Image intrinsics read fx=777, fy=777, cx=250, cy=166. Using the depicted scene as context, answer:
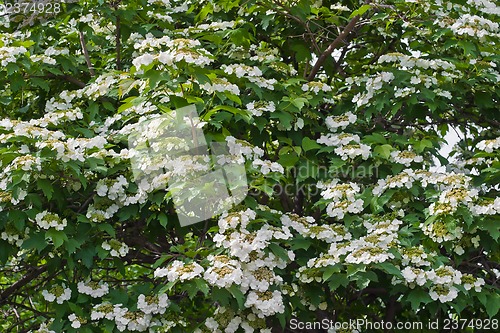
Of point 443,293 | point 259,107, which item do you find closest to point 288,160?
point 259,107

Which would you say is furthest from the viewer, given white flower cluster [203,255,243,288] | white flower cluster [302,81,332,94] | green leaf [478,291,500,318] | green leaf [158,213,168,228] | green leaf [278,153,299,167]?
white flower cluster [302,81,332,94]

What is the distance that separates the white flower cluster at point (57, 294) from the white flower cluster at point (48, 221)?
1.10 ft

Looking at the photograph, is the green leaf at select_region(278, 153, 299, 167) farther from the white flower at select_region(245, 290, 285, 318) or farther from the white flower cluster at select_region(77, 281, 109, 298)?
the white flower cluster at select_region(77, 281, 109, 298)

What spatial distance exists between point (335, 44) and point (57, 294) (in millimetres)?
2014

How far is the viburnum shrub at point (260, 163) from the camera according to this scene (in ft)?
10.6

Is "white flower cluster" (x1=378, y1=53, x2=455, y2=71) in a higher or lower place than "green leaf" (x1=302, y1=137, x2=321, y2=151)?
higher

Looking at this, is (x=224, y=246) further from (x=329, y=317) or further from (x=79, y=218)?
(x=329, y=317)

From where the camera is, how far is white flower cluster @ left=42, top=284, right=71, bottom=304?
136 inches

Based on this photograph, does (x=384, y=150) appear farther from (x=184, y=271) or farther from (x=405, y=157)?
(x=184, y=271)

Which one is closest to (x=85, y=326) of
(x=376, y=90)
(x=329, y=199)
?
(x=329, y=199)

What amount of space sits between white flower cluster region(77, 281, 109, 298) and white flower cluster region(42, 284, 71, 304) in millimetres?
59

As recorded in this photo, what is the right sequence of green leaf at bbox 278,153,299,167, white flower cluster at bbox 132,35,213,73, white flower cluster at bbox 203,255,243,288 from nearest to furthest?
white flower cluster at bbox 203,255,243,288
white flower cluster at bbox 132,35,213,73
green leaf at bbox 278,153,299,167

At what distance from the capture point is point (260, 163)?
3.39 m

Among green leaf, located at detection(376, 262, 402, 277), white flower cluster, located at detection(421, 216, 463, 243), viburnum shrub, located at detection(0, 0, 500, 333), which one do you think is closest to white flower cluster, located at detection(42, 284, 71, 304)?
viburnum shrub, located at detection(0, 0, 500, 333)
